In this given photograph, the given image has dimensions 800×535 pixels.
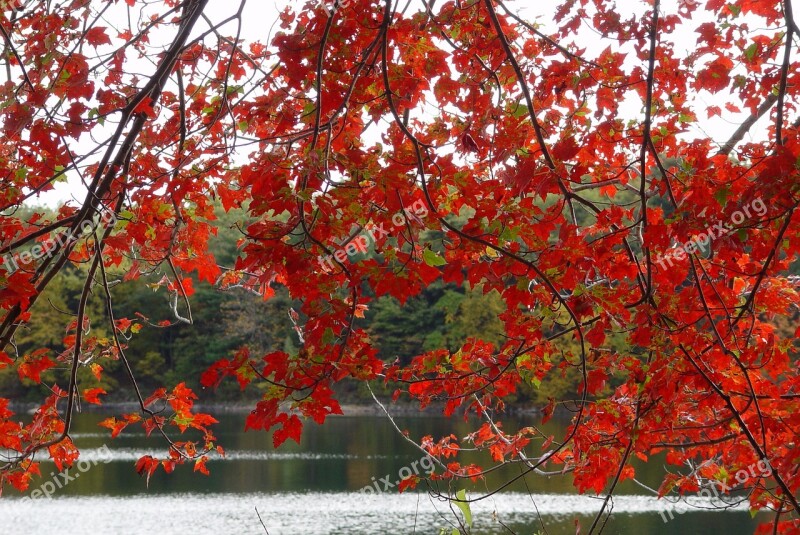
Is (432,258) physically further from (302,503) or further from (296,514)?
(302,503)

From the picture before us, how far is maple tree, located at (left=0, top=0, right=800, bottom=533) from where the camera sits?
188 centimetres

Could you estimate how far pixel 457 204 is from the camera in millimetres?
2537

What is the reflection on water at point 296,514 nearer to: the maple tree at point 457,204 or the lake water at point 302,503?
the lake water at point 302,503

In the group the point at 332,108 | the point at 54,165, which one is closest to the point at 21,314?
the point at 54,165

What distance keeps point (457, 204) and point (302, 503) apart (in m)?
12.8

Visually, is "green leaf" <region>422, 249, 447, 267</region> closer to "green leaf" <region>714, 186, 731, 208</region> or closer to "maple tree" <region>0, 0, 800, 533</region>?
"maple tree" <region>0, 0, 800, 533</region>

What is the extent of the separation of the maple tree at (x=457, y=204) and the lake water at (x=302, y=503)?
23.3ft

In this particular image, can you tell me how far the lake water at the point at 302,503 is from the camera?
1245 cm

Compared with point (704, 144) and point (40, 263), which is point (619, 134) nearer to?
point (704, 144)

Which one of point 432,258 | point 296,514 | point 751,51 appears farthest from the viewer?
point 296,514

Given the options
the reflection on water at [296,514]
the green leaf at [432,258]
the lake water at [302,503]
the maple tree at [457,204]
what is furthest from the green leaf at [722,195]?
the reflection on water at [296,514]

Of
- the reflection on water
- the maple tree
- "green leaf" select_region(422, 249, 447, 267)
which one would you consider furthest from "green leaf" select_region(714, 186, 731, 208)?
the reflection on water

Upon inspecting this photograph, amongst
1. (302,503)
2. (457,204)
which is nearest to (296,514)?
(302,503)

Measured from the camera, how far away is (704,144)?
A: 284 cm
